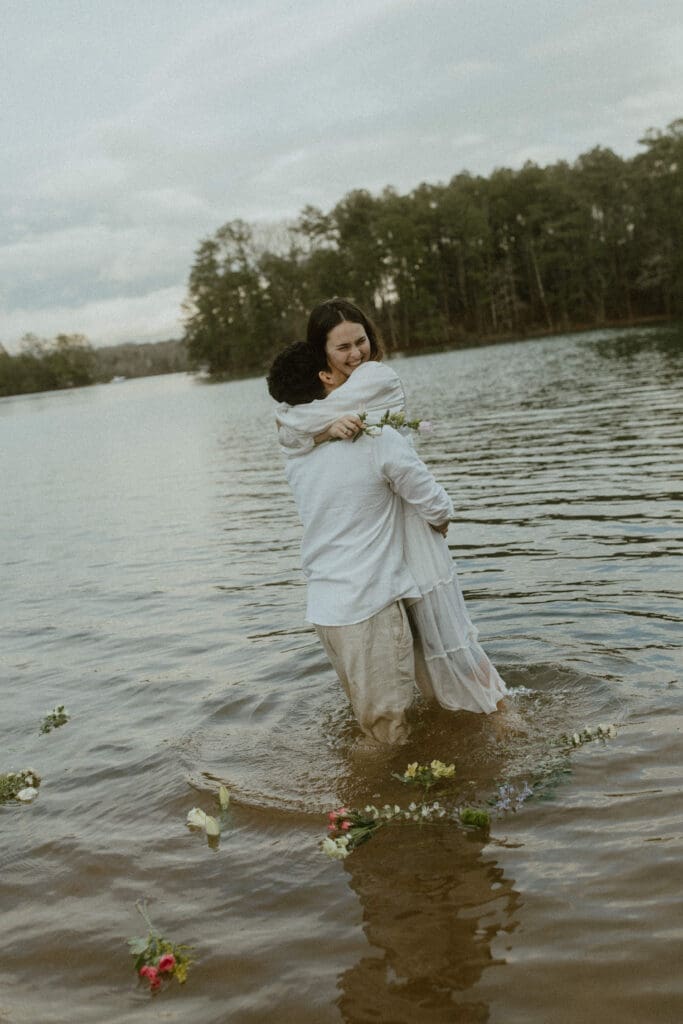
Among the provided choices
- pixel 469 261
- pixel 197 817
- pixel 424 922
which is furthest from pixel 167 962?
pixel 469 261

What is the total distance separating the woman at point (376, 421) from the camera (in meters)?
4.55

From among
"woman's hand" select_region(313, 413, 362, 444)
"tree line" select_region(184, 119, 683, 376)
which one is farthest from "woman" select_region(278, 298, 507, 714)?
"tree line" select_region(184, 119, 683, 376)

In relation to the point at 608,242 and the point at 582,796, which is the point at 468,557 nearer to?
the point at 582,796

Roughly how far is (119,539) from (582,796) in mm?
11705

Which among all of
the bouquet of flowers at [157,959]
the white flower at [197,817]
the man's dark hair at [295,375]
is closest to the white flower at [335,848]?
the bouquet of flowers at [157,959]

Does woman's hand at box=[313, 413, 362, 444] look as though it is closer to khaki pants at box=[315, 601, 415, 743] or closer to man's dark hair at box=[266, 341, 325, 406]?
man's dark hair at box=[266, 341, 325, 406]

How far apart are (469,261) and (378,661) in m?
88.5

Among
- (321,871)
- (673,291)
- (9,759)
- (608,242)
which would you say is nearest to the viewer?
(321,871)

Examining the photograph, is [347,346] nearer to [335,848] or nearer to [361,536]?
[361,536]

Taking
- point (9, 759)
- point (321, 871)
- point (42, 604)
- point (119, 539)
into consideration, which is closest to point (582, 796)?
point (321, 871)

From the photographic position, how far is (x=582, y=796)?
15.3 feet

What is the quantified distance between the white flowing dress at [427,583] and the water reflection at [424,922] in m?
0.89

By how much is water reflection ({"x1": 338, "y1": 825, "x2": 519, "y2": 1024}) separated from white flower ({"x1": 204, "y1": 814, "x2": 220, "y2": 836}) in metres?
0.85

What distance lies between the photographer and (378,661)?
473 centimetres
